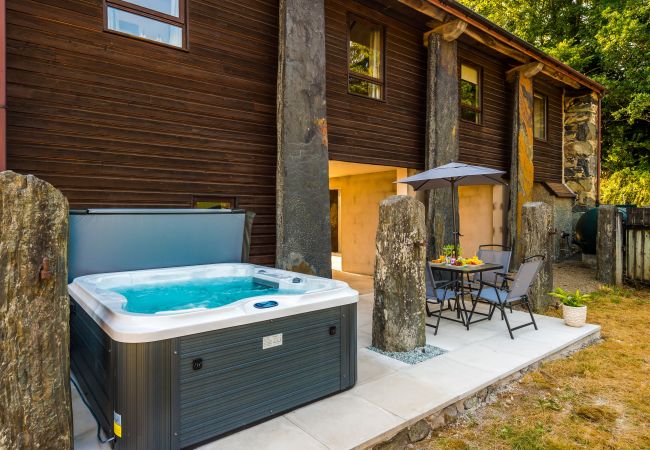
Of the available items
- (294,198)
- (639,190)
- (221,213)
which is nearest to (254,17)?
(294,198)

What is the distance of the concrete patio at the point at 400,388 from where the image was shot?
2.16 meters

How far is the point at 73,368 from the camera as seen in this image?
2.81m

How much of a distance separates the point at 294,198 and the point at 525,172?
20.3 feet

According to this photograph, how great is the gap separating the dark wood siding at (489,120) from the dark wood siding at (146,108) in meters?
4.43

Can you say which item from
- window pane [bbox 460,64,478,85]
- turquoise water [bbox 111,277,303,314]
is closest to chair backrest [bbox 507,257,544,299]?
turquoise water [bbox 111,277,303,314]

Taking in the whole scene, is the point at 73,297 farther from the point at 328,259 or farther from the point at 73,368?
the point at 328,259

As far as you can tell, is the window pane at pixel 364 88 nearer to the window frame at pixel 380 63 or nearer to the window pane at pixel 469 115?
the window frame at pixel 380 63

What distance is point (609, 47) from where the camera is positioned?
1209cm

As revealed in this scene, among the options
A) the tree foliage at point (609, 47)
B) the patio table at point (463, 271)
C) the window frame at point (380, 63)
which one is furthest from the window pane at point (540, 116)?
the patio table at point (463, 271)

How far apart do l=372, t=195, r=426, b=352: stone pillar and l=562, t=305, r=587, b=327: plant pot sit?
186 centimetres

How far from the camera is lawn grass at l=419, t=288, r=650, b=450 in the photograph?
237 cm

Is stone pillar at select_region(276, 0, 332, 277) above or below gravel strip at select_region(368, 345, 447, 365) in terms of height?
above

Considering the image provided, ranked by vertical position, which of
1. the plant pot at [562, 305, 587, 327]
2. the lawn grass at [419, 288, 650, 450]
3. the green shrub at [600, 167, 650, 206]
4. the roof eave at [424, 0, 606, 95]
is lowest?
the lawn grass at [419, 288, 650, 450]

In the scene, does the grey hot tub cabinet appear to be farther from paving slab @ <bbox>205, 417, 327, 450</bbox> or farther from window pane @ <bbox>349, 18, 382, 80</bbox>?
window pane @ <bbox>349, 18, 382, 80</bbox>
